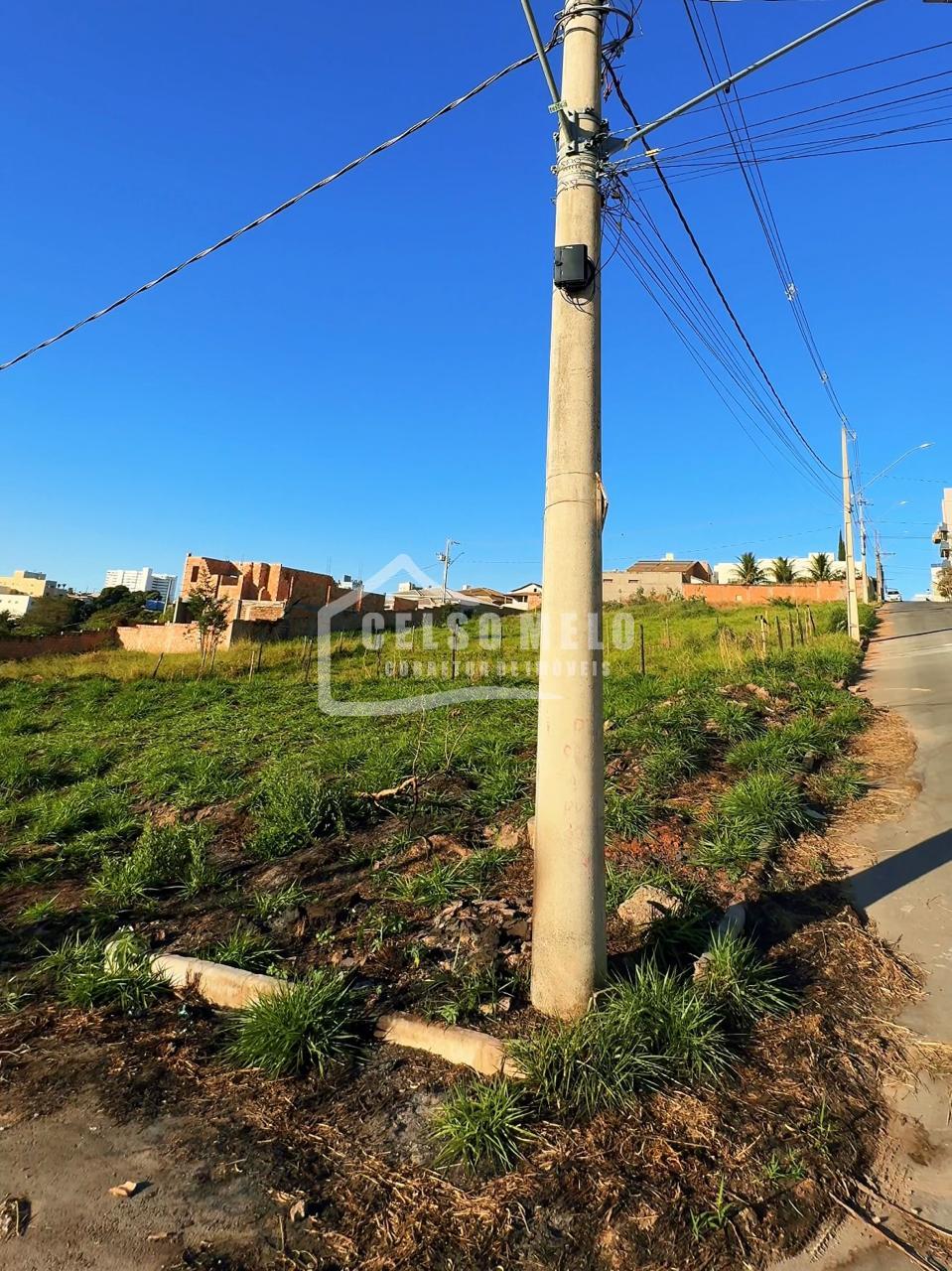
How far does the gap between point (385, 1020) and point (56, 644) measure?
28.7 meters

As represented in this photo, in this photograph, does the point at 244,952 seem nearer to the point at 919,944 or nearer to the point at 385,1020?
the point at 385,1020

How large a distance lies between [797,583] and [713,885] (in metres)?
46.4

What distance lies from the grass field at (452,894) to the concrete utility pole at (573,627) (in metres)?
0.25

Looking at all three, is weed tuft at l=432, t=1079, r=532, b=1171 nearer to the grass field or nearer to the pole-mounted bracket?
the grass field

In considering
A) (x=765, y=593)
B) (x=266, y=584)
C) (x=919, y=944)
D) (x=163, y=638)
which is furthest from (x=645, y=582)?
(x=919, y=944)

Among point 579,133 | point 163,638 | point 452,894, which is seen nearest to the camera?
point 579,133

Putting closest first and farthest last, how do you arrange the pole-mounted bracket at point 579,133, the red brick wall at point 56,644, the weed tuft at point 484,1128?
1. the weed tuft at point 484,1128
2. the pole-mounted bracket at point 579,133
3. the red brick wall at point 56,644

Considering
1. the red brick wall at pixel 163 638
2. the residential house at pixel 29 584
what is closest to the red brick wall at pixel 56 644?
the red brick wall at pixel 163 638

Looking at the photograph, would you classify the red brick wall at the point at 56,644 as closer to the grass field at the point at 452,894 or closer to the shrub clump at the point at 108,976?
the grass field at the point at 452,894

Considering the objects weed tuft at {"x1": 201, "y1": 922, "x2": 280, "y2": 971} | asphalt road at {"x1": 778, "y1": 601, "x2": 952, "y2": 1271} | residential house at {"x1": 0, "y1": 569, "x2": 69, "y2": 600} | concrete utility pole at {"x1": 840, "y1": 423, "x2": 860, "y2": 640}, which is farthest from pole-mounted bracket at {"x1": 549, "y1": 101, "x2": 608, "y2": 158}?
residential house at {"x1": 0, "y1": 569, "x2": 69, "y2": 600}

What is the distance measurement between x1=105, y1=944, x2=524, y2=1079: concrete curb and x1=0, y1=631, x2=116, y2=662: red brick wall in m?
25.2

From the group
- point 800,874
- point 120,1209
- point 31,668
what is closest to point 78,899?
point 120,1209

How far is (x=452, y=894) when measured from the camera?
398 cm

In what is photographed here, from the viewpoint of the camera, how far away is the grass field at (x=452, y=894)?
2.35 metres
